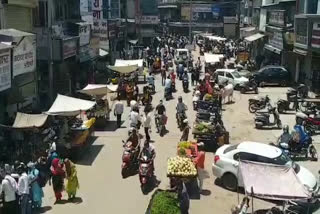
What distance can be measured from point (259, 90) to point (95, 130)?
1477 centimetres

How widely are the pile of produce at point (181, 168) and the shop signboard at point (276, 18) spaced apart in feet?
85.2

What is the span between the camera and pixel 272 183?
10875 mm

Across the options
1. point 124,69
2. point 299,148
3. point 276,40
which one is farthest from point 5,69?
point 276,40

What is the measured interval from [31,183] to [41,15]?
1632 centimetres

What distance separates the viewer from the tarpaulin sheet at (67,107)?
19328 mm

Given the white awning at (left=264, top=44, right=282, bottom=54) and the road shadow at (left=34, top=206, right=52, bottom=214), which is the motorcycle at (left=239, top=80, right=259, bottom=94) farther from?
the road shadow at (left=34, top=206, right=52, bottom=214)

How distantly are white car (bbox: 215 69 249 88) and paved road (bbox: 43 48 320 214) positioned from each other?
8662 millimetres

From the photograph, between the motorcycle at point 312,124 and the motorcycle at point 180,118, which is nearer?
the motorcycle at point 312,124

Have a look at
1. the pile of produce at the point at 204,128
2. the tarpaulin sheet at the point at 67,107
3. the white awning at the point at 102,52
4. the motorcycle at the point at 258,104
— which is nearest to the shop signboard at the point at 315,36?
the motorcycle at the point at 258,104

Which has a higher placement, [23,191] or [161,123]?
[23,191]

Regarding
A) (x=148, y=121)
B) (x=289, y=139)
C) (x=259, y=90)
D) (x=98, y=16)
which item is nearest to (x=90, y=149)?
(x=148, y=121)

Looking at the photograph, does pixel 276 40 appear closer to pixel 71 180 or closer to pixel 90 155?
pixel 90 155

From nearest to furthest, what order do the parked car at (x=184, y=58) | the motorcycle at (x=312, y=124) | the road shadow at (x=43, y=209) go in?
the road shadow at (x=43, y=209)
the motorcycle at (x=312, y=124)
the parked car at (x=184, y=58)

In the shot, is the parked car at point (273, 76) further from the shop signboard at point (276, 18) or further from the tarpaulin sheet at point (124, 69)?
the tarpaulin sheet at point (124, 69)
